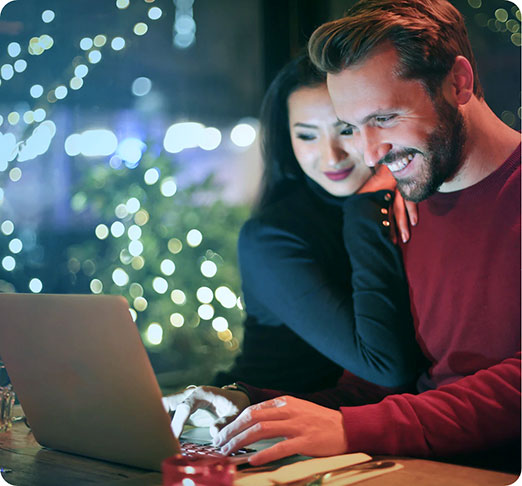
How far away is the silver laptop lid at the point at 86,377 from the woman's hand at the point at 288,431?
185 mm

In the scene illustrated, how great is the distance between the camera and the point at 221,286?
7.30ft

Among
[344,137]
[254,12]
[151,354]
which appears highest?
[254,12]

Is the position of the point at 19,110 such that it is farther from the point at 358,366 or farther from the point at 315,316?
the point at 358,366

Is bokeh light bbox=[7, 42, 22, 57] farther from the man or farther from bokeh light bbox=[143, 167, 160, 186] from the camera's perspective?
the man

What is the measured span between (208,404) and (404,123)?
83 centimetres

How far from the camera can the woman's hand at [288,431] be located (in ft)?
4.50

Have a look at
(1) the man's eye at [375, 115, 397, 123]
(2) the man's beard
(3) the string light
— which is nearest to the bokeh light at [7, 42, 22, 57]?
(3) the string light

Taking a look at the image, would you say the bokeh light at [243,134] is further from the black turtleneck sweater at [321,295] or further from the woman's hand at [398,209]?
the woman's hand at [398,209]

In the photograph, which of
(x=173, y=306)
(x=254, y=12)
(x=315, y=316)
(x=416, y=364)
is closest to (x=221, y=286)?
(x=173, y=306)

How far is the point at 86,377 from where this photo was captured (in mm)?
1311

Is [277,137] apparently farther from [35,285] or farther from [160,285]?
[35,285]

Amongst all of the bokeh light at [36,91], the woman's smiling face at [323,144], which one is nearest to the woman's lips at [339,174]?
the woman's smiling face at [323,144]

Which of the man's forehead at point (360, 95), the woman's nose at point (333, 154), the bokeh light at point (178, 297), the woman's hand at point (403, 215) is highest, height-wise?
A: the man's forehead at point (360, 95)

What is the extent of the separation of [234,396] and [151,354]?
0.69 metres
